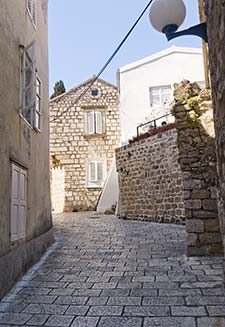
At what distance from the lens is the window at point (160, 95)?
1598cm

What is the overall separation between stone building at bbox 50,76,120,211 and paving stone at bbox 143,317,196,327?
14508mm

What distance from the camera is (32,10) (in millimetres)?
6195

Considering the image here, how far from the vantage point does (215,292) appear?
3.66 m

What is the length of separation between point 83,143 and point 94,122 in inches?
53.9

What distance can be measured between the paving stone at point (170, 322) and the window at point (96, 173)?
14.6 m

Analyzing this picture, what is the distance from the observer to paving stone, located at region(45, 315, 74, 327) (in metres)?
2.93

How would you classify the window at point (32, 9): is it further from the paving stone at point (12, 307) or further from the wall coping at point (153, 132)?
the wall coping at point (153, 132)

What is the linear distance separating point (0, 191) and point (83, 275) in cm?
179

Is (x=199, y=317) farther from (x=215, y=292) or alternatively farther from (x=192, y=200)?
(x=192, y=200)

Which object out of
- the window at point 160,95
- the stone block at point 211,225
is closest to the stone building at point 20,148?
the stone block at point 211,225

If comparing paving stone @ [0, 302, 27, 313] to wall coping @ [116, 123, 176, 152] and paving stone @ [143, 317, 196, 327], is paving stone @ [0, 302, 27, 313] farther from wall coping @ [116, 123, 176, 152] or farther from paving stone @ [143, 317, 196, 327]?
wall coping @ [116, 123, 176, 152]

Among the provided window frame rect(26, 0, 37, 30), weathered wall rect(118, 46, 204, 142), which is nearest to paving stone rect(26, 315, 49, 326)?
window frame rect(26, 0, 37, 30)

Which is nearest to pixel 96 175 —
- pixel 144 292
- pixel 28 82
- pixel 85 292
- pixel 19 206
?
pixel 28 82

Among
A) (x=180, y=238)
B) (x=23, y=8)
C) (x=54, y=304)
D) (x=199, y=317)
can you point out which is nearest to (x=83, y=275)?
(x=54, y=304)
